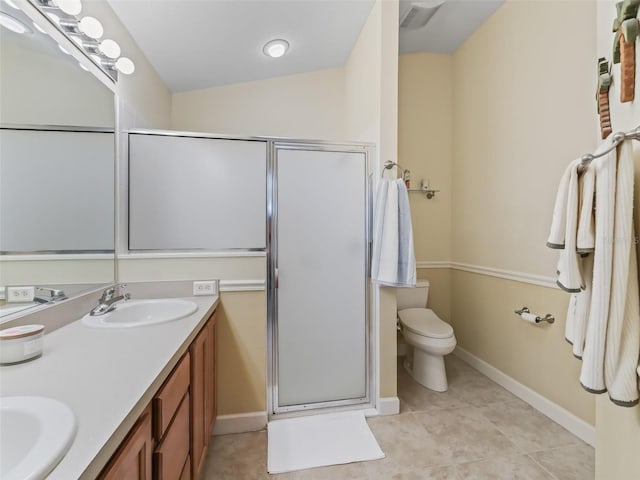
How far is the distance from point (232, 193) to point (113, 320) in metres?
0.90

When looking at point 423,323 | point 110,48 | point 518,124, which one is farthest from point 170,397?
point 518,124

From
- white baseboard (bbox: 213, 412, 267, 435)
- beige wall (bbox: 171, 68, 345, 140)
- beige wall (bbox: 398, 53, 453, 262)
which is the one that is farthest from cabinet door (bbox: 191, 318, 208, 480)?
beige wall (bbox: 398, 53, 453, 262)

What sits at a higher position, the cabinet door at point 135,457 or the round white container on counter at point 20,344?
the round white container on counter at point 20,344

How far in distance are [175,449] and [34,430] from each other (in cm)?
50

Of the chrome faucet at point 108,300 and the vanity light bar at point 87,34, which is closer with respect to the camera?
the vanity light bar at point 87,34

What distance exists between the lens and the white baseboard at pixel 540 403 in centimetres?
167

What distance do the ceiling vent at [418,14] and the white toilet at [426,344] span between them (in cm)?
221

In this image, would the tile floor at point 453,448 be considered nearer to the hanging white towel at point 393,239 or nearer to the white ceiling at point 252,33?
the hanging white towel at point 393,239

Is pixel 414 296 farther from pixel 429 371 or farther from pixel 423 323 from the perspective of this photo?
pixel 429 371

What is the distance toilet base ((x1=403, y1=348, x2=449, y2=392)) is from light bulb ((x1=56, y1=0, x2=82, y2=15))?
2.86 metres

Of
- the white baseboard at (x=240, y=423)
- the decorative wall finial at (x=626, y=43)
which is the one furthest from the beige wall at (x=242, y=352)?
the decorative wall finial at (x=626, y=43)

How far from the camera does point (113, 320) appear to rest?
1.37 meters

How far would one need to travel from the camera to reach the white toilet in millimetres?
2141

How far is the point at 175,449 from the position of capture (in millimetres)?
958
